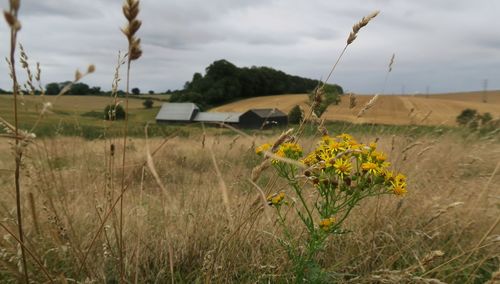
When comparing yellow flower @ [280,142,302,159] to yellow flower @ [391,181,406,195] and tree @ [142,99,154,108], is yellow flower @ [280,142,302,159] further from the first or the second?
tree @ [142,99,154,108]

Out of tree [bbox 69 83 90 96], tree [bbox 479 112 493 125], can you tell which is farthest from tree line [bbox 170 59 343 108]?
tree [bbox 69 83 90 96]

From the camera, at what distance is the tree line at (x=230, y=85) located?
7425 cm

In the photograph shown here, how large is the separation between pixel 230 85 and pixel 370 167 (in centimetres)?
7476

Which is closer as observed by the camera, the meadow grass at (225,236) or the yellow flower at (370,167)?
the yellow flower at (370,167)

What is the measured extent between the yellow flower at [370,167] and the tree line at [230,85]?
233 feet

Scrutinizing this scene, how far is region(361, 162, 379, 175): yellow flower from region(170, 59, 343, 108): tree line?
70935 mm

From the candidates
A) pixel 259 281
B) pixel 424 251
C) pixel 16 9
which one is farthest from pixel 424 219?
pixel 16 9

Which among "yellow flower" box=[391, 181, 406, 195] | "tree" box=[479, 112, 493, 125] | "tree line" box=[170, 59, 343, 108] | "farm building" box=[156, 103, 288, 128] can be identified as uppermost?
"tree line" box=[170, 59, 343, 108]

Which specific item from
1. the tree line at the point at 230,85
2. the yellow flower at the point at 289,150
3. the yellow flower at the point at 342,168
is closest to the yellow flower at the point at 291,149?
the yellow flower at the point at 289,150

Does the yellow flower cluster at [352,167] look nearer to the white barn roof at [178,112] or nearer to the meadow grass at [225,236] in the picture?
the meadow grass at [225,236]

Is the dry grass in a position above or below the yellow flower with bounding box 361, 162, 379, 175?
below

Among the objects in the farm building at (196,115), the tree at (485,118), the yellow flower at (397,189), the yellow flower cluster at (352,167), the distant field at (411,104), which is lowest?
the farm building at (196,115)

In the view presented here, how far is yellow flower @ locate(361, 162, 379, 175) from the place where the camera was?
1685 mm

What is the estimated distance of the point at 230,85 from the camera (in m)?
75.3
